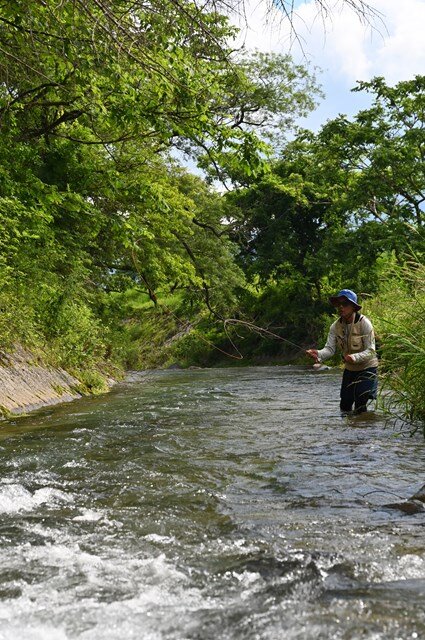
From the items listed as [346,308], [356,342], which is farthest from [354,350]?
[346,308]

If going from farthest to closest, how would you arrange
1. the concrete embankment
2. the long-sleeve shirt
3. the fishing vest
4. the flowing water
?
the concrete embankment < the fishing vest < the long-sleeve shirt < the flowing water

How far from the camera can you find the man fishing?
1002cm

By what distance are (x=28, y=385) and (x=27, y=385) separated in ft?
0.18

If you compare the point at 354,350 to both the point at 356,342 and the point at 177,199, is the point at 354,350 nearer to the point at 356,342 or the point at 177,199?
A: the point at 356,342

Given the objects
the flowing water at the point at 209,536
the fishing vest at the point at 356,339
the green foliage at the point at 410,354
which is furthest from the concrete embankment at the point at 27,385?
the green foliage at the point at 410,354

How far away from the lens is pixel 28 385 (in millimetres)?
11883

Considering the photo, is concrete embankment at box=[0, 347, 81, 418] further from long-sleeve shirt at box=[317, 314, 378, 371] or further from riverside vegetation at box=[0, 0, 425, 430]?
long-sleeve shirt at box=[317, 314, 378, 371]

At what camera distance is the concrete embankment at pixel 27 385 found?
35.4ft

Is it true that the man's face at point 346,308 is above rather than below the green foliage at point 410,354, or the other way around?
above

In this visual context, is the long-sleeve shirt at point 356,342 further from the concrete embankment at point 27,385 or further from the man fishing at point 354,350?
the concrete embankment at point 27,385

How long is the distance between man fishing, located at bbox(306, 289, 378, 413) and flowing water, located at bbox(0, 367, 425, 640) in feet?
4.75

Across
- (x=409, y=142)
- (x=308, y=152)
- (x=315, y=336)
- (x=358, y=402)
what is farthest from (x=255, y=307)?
(x=358, y=402)

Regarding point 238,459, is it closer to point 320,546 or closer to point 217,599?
point 320,546

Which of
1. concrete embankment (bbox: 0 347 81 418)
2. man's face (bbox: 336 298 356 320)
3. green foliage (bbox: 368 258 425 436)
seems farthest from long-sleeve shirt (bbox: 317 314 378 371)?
concrete embankment (bbox: 0 347 81 418)
